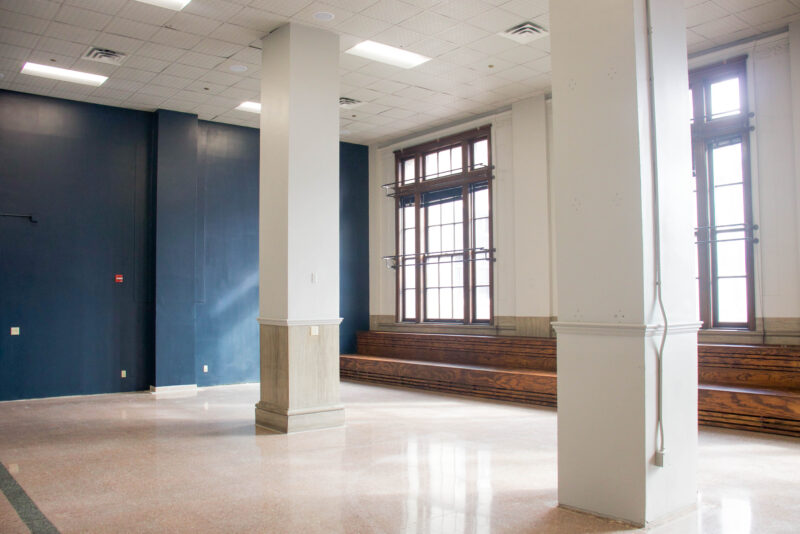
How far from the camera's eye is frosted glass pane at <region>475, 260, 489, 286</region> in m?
9.74

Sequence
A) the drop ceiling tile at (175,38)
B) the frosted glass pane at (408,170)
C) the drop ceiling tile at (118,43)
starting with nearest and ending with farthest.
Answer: the drop ceiling tile at (175,38)
the drop ceiling tile at (118,43)
the frosted glass pane at (408,170)

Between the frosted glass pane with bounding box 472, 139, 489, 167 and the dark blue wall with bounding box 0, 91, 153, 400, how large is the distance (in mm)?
4912

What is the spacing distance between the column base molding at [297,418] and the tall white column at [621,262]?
3.13 meters

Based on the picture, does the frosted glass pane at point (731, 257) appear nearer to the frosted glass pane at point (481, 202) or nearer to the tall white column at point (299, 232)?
the frosted glass pane at point (481, 202)

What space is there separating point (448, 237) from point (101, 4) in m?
5.94

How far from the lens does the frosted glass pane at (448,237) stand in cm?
1027

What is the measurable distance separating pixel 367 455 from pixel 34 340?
5633 millimetres

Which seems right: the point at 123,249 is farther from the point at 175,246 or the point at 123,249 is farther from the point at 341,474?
the point at 341,474

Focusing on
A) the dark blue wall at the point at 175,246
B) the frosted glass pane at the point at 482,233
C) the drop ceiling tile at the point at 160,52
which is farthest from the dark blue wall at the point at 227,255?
the frosted glass pane at the point at 482,233

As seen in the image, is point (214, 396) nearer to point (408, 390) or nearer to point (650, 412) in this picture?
point (408, 390)

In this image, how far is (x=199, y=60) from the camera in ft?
24.5

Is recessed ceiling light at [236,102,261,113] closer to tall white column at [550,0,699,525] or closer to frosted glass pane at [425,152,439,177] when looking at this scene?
frosted glass pane at [425,152,439,177]

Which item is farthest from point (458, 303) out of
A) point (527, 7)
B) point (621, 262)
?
point (621, 262)

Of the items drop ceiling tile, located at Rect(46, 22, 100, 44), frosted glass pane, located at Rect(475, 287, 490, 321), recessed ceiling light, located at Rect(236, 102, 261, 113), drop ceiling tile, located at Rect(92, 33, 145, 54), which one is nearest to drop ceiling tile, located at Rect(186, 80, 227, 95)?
recessed ceiling light, located at Rect(236, 102, 261, 113)
